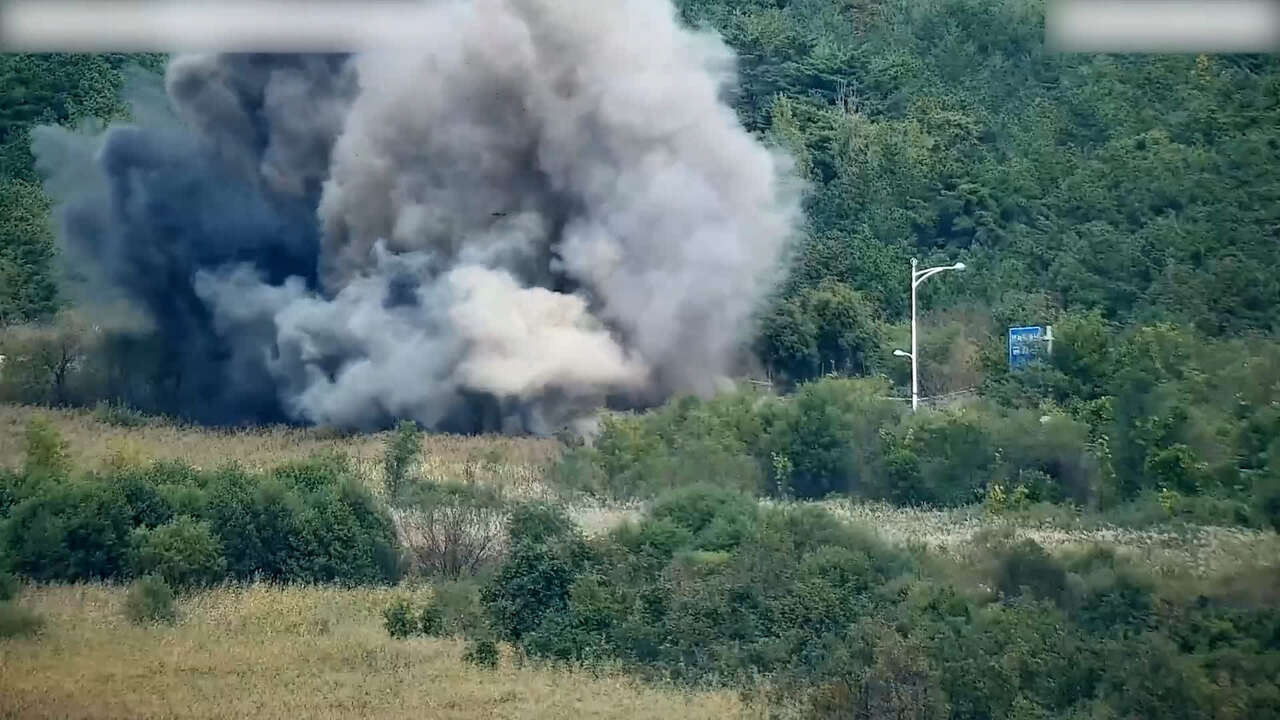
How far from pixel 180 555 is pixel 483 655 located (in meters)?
4.04

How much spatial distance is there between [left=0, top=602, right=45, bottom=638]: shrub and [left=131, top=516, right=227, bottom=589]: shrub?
1.38m

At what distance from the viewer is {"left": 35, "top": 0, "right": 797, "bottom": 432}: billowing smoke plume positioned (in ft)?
95.1

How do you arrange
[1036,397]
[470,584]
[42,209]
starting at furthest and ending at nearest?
1. [42,209]
2. [1036,397]
3. [470,584]

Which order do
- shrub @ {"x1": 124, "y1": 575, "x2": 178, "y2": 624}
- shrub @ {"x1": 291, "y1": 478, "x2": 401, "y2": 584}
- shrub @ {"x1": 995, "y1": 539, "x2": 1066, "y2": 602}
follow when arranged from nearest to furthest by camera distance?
shrub @ {"x1": 995, "y1": 539, "x2": 1066, "y2": 602} → shrub @ {"x1": 124, "y1": 575, "x2": 178, "y2": 624} → shrub @ {"x1": 291, "y1": 478, "x2": 401, "y2": 584}

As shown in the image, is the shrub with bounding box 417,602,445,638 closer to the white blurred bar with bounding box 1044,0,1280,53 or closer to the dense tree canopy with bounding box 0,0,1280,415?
the white blurred bar with bounding box 1044,0,1280,53

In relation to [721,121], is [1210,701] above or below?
below

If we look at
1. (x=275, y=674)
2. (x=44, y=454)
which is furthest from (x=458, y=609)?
(x=44, y=454)

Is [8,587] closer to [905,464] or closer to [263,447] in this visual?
[263,447]

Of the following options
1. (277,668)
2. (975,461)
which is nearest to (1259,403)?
(975,461)

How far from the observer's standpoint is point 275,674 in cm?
1616

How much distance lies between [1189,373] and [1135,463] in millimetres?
2084

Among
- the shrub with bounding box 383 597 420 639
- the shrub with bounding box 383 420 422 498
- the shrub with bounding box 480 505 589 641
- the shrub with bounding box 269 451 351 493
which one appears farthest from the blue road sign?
the shrub with bounding box 383 597 420 639

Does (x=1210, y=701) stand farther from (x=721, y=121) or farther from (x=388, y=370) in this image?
(x=721, y=121)

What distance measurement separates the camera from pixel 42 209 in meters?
36.8
